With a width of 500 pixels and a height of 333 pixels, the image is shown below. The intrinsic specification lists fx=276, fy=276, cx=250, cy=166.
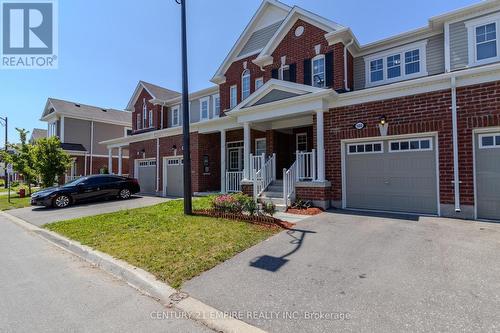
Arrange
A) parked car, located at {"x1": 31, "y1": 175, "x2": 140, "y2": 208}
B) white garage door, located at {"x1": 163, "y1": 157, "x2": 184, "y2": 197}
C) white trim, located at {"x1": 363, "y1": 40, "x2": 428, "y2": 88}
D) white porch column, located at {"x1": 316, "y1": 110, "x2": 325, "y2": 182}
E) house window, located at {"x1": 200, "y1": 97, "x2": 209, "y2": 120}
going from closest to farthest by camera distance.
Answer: white porch column, located at {"x1": 316, "y1": 110, "x2": 325, "y2": 182} → white trim, located at {"x1": 363, "y1": 40, "x2": 428, "y2": 88} → parked car, located at {"x1": 31, "y1": 175, "x2": 140, "y2": 208} → white garage door, located at {"x1": 163, "y1": 157, "x2": 184, "y2": 197} → house window, located at {"x1": 200, "y1": 97, "x2": 209, "y2": 120}

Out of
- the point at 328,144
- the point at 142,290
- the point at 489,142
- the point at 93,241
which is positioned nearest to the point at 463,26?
the point at 489,142

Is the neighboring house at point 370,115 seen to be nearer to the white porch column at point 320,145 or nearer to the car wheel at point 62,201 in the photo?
the white porch column at point 320,145

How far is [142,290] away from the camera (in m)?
4.26

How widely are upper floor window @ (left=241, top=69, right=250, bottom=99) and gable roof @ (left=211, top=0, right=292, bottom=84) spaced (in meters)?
1.06

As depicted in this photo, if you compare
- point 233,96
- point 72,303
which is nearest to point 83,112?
point 233,96

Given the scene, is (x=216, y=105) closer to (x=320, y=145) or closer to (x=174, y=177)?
(x=174, y=177)

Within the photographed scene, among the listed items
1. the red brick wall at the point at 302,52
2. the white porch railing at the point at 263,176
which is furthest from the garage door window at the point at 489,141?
the white porch railing at the point at 263,176

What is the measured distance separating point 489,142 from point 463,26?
539 centimetres

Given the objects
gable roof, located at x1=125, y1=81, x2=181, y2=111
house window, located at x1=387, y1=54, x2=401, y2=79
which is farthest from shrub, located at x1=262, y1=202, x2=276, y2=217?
gable roof, located at x1=125, y1=81, x2=181, y2=111

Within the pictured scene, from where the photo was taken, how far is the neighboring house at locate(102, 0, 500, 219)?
7949 millimetres

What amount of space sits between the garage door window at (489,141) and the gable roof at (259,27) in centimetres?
1084

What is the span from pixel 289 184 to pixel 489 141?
6.09 metres

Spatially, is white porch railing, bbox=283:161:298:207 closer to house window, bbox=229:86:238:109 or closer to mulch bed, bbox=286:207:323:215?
mulch bed, bbox=286:207:323:215

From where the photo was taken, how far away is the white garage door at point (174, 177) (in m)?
16.8
